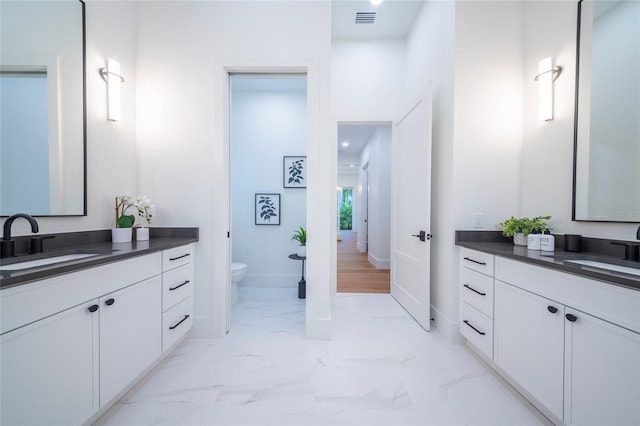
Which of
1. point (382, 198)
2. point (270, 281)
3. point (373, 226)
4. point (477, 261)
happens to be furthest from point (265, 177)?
point (373, 226)

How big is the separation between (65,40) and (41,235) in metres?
1.23

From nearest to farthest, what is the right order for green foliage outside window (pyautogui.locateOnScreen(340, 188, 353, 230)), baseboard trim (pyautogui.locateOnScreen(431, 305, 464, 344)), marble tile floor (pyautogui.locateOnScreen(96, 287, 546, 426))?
marble tile floor (pyautogui.locateOnScreen(96, 287, 546, 426)) → baseboard trim (pyautogui.locateOnScreen(431, 305, 464, 344)) → green foliage outside window (pyautogui.locateOnScreen(340, 188, 353, 230))

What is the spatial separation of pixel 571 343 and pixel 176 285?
7.65ft

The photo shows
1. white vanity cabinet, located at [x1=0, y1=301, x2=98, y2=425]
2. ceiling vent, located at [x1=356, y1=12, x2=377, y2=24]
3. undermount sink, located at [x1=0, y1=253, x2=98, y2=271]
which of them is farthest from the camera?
ceiling vent, located at [x1=356, y1=12, x2=377, y2=24]

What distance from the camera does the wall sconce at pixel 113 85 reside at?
189 cm

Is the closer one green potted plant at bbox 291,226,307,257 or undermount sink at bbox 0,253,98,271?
undermount sink at bbox 0,253,98,271

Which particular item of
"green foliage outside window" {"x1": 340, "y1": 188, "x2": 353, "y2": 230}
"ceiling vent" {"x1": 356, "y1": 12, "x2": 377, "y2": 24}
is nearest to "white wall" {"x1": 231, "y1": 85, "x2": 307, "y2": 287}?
"ceiling vent" {"x1": 356, "y1": 12, "x2": 377, "y2": 24}

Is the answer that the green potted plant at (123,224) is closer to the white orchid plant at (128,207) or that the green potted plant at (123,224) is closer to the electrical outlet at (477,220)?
the white orchid plant at (128,207)

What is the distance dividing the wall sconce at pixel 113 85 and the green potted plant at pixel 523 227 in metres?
3.10

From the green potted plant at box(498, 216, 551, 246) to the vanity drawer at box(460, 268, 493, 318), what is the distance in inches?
16.5

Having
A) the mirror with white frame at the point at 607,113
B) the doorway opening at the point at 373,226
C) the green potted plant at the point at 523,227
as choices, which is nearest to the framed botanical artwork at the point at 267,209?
the doorway opening at the point at 373,226

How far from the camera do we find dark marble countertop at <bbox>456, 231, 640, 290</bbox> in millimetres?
1005

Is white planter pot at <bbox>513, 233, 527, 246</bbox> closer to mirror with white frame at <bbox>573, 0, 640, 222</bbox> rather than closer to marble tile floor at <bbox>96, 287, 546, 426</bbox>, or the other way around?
mirror with white frame at <bbox>573, 0, 640, 222</bbox>

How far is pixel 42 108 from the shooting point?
1.49 metres
